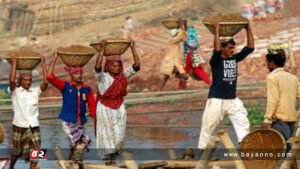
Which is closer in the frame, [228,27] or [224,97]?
[228,27]

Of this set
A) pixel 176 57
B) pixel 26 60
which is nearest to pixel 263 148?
pixel 26 60

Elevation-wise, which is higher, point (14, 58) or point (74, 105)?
point (14, 58)

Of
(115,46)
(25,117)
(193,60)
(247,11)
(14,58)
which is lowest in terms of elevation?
(25,117)

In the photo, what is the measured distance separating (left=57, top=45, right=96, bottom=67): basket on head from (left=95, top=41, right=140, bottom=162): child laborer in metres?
0.20

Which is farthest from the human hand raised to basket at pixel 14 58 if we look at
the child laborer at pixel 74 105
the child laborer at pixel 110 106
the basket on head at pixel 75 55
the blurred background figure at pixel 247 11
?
the blurred background figure at pixel 247 11

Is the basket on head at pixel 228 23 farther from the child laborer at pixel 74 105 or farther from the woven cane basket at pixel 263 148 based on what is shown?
the woven cane basket at pixel 263 148

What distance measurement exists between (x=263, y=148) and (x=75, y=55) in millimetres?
2486

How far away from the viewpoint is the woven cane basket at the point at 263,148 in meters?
8.79

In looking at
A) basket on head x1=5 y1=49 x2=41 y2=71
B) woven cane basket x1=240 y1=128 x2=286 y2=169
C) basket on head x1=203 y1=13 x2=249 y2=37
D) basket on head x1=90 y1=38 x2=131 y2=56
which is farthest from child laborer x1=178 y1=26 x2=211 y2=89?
woven cane basket x1=240 y1=128 x2=286 y2=169

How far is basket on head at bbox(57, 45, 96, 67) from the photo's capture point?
1052 centimetres

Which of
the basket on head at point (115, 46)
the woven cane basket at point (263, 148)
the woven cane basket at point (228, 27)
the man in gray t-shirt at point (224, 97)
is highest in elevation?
the woven cane basket at point (228, 27)

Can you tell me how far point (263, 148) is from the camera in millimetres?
8906

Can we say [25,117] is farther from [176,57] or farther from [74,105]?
[176,57]

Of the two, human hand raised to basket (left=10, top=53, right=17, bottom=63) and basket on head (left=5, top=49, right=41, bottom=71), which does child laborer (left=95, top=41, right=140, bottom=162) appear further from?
human hand raised to basket (left=10, top=53, right=17, bottom=63)
